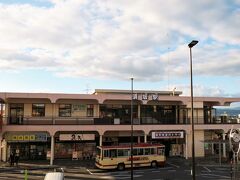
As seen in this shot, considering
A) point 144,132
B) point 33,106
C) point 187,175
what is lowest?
point 187,175

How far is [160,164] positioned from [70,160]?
38.9 feet

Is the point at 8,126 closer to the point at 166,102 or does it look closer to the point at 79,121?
the point at 79,121

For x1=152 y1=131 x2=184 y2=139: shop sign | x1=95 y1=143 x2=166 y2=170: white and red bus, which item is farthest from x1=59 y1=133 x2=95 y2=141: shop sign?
x1=152 y1=131 x2=184 y2=139: shop sign

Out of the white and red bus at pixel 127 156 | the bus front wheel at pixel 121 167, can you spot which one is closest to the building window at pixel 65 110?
the white and red bus at pixel 127 156

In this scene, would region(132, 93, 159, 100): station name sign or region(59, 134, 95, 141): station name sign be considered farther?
region(132, 93, 159, 100): station name sign

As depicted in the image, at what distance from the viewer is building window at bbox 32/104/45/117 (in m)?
44.5

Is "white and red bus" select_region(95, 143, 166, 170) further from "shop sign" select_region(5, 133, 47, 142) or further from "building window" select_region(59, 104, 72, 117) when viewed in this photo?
"building window" select_region(59, 104, 72, 117)

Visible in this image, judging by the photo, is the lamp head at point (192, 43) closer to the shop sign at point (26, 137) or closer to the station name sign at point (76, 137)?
the station name sign at point (76, 137)

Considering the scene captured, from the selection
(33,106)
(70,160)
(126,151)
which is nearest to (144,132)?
(126,151)

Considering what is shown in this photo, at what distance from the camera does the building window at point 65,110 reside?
45406 millimetres

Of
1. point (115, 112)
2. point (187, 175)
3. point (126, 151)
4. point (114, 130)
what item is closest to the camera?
point (187, 175)

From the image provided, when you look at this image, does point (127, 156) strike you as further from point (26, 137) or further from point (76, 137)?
point (26, 137)

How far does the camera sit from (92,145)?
46.6 meters

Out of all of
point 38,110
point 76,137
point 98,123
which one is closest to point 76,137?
point 76,137
